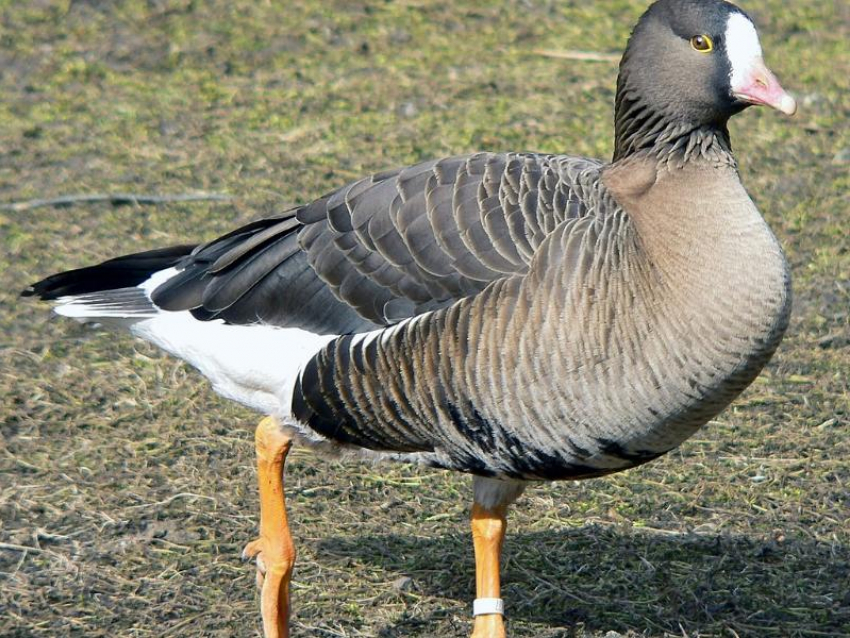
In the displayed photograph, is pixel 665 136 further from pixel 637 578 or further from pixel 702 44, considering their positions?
pixel 637 578

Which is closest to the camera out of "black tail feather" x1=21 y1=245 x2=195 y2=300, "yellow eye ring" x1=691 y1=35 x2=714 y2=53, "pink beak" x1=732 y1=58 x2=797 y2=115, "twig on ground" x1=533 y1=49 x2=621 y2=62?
"pink beak" x1=732 y1=58 x2=797 y2=115

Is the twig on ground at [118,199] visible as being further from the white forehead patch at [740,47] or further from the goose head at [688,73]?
the white forehead patch at [740,47]

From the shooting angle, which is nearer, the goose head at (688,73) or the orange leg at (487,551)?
the goose head at (688,73)

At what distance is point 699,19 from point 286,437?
2140mm

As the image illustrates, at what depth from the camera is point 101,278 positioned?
17.6ft

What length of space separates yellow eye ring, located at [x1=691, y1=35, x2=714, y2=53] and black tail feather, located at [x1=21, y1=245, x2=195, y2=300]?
2249 millimetres

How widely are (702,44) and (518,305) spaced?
1.12m

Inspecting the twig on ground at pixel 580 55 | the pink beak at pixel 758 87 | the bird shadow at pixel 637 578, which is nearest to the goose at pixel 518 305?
the pink beak at pixel 758 87

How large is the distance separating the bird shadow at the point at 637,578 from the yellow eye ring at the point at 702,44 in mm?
2202

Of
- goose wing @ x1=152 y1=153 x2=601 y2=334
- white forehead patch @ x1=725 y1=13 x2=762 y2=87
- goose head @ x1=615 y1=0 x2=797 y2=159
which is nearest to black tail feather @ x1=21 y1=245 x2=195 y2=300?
goose wing @ x1=152 y1=153 x2=601 y2=334

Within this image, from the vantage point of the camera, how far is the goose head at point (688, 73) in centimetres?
439

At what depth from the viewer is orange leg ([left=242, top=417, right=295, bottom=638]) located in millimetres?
4812

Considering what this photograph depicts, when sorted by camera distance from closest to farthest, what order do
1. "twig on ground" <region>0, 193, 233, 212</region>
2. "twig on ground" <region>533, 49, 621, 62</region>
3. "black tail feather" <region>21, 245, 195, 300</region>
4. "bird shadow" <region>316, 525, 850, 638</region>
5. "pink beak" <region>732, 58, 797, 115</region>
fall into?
1. "pink beak" <region>732, 58, 797, 115</region>
2. "bird shadow" <region>316, 525, 850, 638</region>
3. "black tail feather" <region>21, 245, 195, 300</region>
4. "twig on ground" <region>0, 193, 233, 212</region>
5. "twig on ground" <region>533, 49, 621, 62</region>

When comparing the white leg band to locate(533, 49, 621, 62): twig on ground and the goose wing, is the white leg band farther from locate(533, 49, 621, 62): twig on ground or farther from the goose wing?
locate(533, 49, 621, 62): twig on ground
